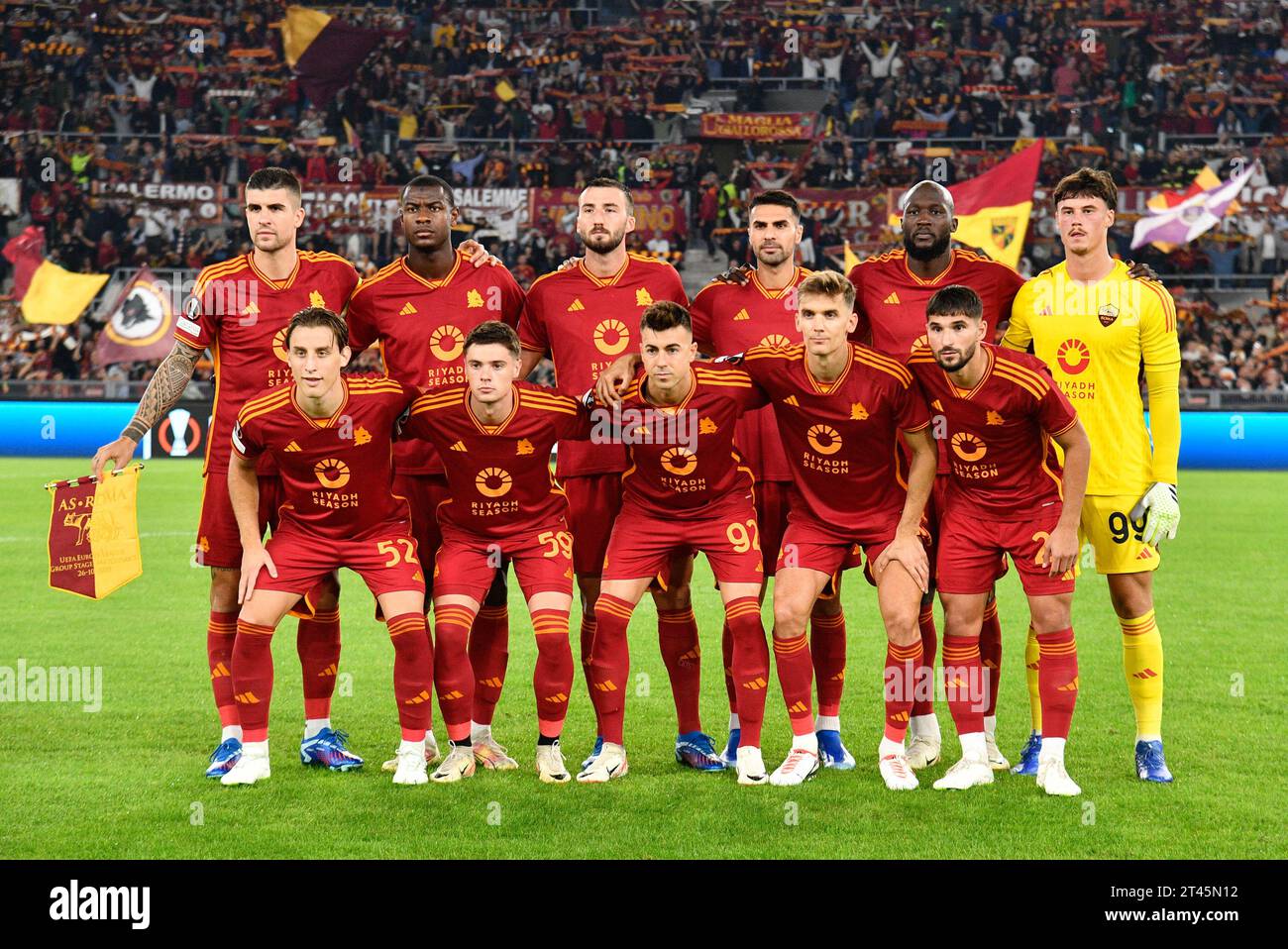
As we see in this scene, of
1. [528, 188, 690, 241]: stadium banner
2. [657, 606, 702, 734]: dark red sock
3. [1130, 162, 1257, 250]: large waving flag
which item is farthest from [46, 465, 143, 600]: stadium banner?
[1130, 162, 1257, 250]: large waving flag

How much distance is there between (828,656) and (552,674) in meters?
1.24

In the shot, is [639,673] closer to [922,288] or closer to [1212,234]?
[922,288]

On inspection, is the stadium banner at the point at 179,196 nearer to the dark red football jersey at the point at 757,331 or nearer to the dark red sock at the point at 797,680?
the dark red football jersey at the point at 757,331

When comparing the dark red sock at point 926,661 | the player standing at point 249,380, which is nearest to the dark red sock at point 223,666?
the player standing at point 249,380

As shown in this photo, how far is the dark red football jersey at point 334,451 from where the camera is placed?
566 centimetres

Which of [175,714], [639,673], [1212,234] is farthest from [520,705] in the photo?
[1212,234]

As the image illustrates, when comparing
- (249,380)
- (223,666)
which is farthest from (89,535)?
(249,380)

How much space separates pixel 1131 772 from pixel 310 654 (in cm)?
341

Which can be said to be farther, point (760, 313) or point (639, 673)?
point (639, 673)

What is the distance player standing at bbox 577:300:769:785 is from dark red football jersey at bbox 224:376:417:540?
3.13ft

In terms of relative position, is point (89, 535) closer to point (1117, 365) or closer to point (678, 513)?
point (678, 513)

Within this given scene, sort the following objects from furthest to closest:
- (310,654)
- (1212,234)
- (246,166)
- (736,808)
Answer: (246,166) → (1212,234) → (310,654) → (736,808)

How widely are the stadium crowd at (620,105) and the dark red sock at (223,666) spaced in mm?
17929

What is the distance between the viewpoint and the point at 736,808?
5152mm
